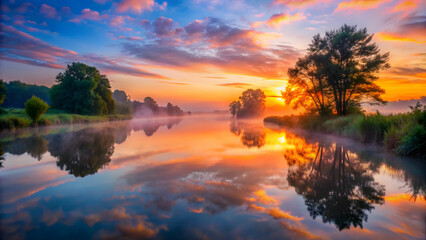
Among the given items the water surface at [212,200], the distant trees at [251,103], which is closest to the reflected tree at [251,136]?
the water surface at [212,200]

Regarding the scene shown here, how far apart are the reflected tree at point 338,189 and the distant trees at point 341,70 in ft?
63.5

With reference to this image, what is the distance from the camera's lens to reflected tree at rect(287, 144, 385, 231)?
362 cm

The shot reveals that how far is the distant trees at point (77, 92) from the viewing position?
47531 mm

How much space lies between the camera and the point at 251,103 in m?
80.6

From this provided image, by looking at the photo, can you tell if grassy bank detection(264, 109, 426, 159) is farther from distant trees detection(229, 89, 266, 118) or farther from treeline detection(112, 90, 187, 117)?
treeline detection(112, 90, 187, 117)

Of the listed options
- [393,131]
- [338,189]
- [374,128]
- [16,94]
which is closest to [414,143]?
[393,131]

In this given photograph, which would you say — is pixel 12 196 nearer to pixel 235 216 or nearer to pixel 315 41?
pixel 235 216

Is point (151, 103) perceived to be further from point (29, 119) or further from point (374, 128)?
point (374, 128)

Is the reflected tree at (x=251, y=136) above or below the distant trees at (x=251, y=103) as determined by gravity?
below

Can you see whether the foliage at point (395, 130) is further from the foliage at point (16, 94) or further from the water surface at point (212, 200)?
the foliage at point (16, 94)

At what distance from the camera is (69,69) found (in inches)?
1966

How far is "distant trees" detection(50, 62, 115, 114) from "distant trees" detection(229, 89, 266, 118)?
160 feet

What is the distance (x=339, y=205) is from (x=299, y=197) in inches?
28.3

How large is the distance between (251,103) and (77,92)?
55.5 metres
